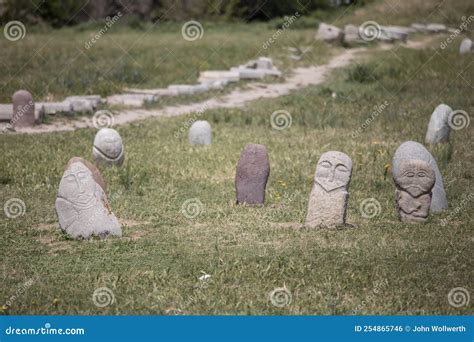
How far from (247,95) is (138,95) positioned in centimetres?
395

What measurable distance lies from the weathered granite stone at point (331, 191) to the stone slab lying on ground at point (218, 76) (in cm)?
1647

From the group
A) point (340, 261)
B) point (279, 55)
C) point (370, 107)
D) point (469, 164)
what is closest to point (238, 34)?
point (279, 55)

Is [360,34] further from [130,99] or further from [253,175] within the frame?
[253,175]

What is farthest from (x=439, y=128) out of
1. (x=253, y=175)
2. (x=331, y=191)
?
(x=331, y=191)

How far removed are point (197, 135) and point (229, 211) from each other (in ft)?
19.4


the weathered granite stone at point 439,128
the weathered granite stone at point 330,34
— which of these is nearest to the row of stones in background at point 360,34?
the weathered granite stone at point 330,34

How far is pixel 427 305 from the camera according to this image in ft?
30.3

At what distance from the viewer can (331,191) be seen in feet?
39.0

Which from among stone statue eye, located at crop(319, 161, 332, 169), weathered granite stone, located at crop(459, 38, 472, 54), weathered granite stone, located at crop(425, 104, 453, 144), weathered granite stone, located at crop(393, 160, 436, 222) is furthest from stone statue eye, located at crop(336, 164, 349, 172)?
weathered granite stone, located at crop(459, 38, 472, 54)

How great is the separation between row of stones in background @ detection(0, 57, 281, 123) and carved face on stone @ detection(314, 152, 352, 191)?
10.4 m

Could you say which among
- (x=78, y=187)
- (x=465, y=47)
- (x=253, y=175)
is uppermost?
(x=465, y=47)

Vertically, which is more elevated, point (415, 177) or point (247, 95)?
point (247, 95)

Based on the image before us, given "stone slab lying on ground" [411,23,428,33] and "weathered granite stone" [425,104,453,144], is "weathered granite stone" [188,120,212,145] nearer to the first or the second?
"weathered granite stone" [425,104,453,144]

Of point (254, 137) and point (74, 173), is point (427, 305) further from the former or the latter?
point (254, 137)
